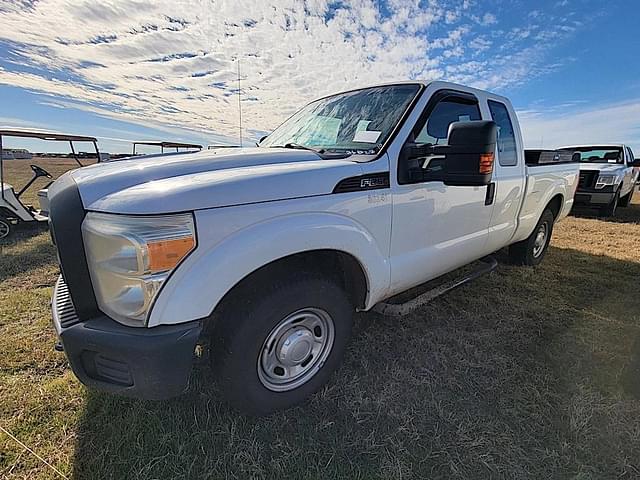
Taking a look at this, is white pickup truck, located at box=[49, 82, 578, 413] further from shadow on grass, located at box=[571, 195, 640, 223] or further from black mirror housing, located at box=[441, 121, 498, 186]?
shadow on grass, located at box=[571, 195, 640, 223]

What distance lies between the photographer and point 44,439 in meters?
1.98

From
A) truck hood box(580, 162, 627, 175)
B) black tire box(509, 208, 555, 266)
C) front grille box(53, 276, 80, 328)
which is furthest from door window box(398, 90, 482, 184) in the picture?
truck hood box(580, 162, 627, 175)

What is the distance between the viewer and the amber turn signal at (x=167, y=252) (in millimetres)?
1562

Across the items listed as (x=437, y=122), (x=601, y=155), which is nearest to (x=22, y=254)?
(x=437, y=122)

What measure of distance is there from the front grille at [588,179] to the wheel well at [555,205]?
194 inches

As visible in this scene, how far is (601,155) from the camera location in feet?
35.0

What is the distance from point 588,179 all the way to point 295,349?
965 cm

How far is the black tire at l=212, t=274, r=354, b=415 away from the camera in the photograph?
1.87 meters

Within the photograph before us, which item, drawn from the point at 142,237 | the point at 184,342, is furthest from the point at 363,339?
the point at 142,237

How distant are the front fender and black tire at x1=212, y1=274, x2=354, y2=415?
21 cm

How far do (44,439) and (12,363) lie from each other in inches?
38.0

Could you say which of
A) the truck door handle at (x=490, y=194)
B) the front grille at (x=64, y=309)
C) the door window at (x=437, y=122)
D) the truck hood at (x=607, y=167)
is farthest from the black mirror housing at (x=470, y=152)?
the truck hood at (x=607, y=167)

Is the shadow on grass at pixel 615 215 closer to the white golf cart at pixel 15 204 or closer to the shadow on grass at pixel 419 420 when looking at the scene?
the shadow on grass at pixel 419 420

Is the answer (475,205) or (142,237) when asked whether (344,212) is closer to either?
(142,237)
